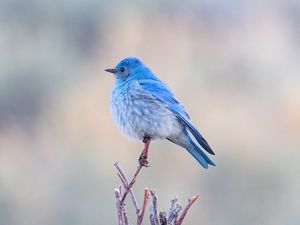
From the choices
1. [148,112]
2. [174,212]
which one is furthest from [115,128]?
[174,212]

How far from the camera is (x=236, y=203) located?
1053 cm

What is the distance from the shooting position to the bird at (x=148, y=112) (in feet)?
16.0

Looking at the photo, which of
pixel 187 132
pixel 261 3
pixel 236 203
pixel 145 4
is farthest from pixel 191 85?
pixel 187 132

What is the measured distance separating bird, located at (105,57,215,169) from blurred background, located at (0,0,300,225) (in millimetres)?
4175

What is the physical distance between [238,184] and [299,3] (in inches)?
336

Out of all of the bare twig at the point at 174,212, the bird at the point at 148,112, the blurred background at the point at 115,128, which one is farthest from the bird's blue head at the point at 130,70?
the blurred background at the point at 115,128

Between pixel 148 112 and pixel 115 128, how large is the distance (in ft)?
18.3

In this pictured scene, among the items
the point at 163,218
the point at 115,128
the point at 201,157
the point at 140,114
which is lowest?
the point at 163,218

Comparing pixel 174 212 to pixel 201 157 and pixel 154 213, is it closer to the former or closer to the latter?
pixel 154 213

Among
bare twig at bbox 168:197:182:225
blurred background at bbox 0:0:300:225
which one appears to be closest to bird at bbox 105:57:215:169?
bare twig at bbox 168:197:182:225

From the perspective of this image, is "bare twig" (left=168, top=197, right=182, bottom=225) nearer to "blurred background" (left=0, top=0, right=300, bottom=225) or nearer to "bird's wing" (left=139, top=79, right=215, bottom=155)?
"bird's wing" (left=139, top=79, right=215, bottom=155)

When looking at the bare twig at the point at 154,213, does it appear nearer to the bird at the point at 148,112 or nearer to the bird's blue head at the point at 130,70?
the bird at the point at 148,112

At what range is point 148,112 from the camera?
197 inches

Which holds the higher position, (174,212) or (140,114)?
(140,114)
